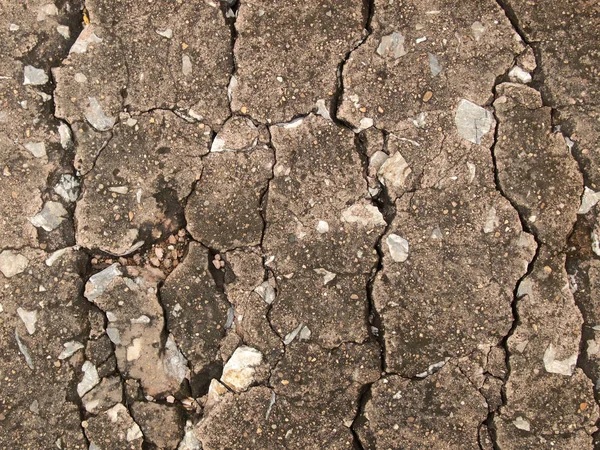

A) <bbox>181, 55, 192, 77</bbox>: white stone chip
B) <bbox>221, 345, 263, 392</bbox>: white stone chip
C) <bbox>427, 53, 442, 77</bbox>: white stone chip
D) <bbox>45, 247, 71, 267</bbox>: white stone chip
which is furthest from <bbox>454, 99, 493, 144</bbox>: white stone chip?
<bbox>45, 247, 71, 267</bbox>: white stone chip

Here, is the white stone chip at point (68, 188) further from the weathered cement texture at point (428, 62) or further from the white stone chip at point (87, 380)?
the weathered cement texture at point (428, 62)

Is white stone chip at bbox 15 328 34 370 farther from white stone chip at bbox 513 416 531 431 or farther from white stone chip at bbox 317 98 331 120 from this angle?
white stone chip at bbox 513 416 531 431

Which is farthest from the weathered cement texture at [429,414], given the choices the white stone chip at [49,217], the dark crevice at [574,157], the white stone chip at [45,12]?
the white stone chip at [45,12]

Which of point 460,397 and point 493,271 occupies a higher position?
point 493,271

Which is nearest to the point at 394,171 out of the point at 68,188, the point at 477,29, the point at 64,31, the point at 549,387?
the point at 477,29

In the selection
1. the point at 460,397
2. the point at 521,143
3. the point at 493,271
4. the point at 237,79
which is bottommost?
the point at 460,397

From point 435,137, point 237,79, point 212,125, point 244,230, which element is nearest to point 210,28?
point 237,79

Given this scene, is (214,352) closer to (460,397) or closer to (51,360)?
(51,360)

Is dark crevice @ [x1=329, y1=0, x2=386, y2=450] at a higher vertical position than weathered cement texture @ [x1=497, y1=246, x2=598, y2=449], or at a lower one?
higher
